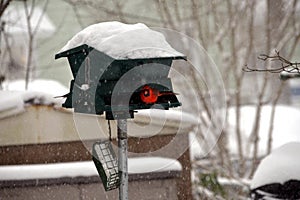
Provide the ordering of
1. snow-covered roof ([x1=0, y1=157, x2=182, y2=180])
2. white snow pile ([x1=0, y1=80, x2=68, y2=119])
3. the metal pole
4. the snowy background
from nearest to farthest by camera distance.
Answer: the metal pole
snow-covered roof ([x1=0, y1=157, x2=182, y2=180])
white snow pile ([x1=0, y1=80, x2=68, y2=119])
the snowy background

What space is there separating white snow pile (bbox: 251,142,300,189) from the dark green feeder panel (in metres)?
1.63

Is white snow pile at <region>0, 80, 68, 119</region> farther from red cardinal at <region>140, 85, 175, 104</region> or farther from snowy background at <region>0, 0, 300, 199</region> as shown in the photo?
red cardinal at <region>140, 85, 175, 104</region>

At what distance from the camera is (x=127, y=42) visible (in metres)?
3.23

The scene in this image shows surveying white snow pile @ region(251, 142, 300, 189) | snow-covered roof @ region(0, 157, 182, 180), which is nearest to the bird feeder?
snow-covered roof @ region(0, 157, 182, 180)

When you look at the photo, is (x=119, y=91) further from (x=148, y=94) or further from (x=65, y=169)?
(x=65, y=169)

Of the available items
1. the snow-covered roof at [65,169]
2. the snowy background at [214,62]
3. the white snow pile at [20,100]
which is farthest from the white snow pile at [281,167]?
the white snow pile at [20,100]

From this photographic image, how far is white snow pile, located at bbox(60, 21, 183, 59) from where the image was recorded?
3.18m

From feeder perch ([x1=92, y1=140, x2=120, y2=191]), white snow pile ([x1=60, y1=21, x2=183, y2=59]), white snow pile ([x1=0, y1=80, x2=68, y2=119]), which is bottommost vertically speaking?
feeder perch ([x1=92, y1=140, x2=120, y2=191])

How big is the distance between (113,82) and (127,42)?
0.25 metres

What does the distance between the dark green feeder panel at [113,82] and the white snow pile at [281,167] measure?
163 cm

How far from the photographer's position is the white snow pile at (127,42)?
318cm

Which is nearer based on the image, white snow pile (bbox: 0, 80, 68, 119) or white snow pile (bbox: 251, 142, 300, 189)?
white snow pile (bbox: 251, 142, 300, 189)

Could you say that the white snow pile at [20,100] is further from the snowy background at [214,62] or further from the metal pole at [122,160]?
the metal pole at [122,160]

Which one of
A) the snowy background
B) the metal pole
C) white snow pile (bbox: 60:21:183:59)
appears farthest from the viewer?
the snowy background
